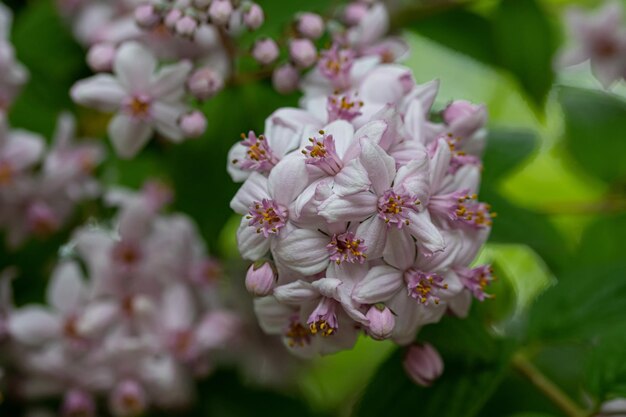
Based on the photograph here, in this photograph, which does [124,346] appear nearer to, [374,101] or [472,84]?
[374,101]

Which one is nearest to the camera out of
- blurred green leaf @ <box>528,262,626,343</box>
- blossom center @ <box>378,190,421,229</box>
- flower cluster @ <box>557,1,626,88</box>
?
blossom center @ <box>378,190,421,229</box>

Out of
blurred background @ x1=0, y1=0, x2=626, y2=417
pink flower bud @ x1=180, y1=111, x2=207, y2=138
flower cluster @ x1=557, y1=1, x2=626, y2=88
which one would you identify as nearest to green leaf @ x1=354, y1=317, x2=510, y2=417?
blurred background @ x1=0, y1=0, x2=626, y2=417

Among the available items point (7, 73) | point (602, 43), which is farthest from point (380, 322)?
point (602, 43)

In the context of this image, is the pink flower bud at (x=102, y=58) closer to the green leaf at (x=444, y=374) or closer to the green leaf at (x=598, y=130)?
the green leaf at (x=444, y=374)

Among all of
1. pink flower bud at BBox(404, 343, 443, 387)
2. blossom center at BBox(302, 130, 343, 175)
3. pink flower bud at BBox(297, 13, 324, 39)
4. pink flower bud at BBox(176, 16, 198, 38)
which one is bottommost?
Result: pink flower bud at BBox(404, 343, 443, 387)

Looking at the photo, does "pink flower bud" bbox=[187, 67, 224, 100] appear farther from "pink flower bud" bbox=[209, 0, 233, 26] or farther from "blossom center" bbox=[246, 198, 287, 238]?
"blossom center" bbox=[246, 198, 287, 238]

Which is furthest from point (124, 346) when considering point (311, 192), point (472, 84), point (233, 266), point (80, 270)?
point (472, 84)
